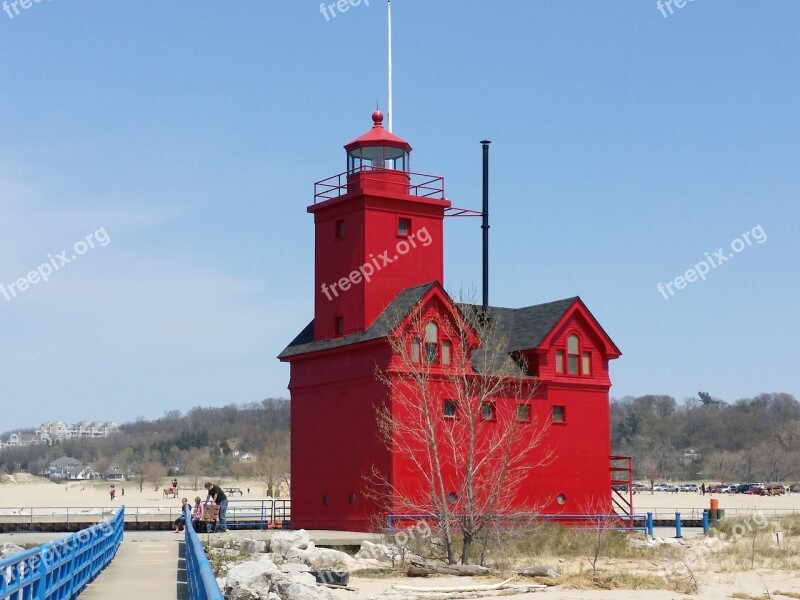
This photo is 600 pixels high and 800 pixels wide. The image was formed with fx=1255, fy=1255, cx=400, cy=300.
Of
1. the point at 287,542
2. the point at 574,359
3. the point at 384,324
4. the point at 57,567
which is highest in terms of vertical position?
the point at 384,324

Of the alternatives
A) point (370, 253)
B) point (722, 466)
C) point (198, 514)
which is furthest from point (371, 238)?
point (722, 466)

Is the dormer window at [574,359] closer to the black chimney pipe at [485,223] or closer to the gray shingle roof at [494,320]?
the gray shingle roof at [494,320]

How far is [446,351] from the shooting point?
40.0 m

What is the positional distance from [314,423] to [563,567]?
12643mm

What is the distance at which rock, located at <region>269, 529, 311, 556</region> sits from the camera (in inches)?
1233

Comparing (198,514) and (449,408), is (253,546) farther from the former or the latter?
(449,408)

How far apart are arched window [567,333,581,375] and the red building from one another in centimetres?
3

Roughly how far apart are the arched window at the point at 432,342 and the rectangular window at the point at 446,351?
0.92ft

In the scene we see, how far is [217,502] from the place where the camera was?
1531 inches

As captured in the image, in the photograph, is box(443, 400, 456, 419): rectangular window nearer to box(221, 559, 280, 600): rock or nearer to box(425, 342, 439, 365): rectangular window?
box(425, 342, 439, 365): rectangular window

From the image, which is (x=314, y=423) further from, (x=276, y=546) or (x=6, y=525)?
(x=6, y=525)

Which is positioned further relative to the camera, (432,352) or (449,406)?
(432,352)

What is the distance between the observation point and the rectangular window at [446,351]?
1570 inches

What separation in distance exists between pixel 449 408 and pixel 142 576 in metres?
16.7
